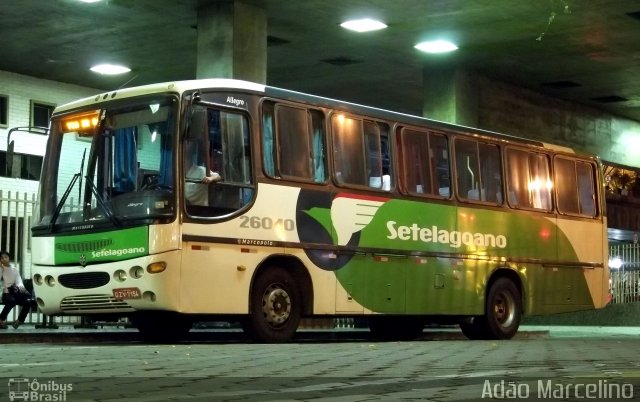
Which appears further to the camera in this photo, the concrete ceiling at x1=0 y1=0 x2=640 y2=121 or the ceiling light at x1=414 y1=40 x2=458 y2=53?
the ceiling light at x1=414 y1=40 x2=458 y2=53

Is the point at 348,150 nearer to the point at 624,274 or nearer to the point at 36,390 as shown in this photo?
the point at 36,390

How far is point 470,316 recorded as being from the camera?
1912 cm

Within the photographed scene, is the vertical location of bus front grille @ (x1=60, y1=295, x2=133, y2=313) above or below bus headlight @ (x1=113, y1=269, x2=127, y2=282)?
below

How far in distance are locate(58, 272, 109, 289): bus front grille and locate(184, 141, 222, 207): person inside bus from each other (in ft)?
4.96

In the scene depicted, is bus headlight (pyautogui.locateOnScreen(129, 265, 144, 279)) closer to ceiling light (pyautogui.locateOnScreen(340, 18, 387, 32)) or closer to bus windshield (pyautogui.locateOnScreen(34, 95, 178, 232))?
bus windshield (pyautogui.locateOnScreen(34, 95, 178, 232))

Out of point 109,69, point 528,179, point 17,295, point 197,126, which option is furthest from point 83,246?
point 109,69

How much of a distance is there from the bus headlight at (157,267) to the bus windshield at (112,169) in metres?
0.54

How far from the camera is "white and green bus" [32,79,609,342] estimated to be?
14641 mm

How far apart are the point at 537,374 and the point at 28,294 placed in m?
13.0

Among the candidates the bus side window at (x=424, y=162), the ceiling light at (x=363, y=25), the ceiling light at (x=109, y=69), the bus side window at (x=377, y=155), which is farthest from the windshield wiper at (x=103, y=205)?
the ceiling light at (x=109, y=69)

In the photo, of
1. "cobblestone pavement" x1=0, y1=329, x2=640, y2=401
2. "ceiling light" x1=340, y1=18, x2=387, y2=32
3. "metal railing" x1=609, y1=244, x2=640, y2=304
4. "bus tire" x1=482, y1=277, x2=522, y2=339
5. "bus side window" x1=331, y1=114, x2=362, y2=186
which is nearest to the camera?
"cobblestone pavement" x1=0, y1=329, x2=640, y2=401

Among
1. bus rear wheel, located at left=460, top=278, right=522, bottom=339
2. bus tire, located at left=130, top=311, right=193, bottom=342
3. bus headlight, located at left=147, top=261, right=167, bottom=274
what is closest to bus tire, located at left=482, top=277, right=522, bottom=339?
bus rear wheel, located at left=460, top=278, right=522, bottom=339

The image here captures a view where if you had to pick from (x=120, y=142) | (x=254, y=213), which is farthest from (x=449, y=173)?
(x=120, y=142)

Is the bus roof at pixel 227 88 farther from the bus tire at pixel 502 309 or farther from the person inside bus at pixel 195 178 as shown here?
the bus tire at pixel 502 309
